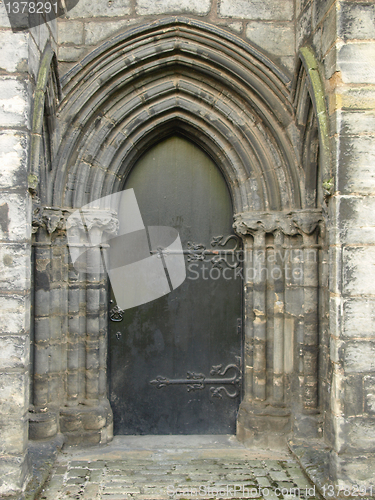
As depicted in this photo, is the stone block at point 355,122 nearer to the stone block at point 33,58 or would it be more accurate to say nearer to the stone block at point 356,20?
the stone block at point 356,20

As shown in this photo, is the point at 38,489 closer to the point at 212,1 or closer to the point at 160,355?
the point at 160,355

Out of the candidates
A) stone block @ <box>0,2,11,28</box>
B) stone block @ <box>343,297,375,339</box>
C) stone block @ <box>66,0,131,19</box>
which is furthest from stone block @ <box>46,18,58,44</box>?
stone block @ <box>343,297,375,339</box>

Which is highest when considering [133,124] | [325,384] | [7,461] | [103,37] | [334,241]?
[103,37]

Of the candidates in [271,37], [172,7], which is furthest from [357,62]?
[172,7]

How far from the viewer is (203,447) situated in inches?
→ 144

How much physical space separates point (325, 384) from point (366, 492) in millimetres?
864

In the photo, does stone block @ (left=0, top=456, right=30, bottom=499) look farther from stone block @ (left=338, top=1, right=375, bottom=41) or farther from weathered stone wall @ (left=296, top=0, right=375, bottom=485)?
stone block @ (left=338, top=1, right=375, bottom=41)

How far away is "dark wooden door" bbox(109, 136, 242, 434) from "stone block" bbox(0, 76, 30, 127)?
143cm

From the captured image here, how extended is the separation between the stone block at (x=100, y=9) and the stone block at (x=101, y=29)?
0.23 feet

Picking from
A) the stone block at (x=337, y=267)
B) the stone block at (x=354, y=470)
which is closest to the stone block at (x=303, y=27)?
the stone block at (x=337, y=267)

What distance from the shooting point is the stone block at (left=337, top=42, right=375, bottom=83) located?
266 centimetres

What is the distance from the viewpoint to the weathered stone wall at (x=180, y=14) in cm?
356

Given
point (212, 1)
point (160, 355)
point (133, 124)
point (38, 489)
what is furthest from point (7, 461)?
point (212, 1)

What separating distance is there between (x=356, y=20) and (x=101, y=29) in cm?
212
